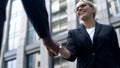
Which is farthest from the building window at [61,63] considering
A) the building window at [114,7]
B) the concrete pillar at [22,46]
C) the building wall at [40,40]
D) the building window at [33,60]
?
the building window at [114,7]

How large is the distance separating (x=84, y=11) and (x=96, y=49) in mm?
417

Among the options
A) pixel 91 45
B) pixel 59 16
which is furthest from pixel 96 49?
pixel 59 16

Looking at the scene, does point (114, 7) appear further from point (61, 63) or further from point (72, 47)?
point (72, 47)

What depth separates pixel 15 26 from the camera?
1070 inches

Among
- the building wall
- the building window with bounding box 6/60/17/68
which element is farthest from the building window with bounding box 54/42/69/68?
the building window with bounding box 6/60/17/68

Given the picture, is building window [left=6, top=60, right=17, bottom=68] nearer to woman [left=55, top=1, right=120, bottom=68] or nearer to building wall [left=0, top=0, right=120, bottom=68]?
building wall [left=0, top=0, right=120, bottom=68]

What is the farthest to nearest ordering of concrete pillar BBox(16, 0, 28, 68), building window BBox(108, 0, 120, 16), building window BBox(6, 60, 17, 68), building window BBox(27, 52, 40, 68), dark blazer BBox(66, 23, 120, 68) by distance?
building window BBox(6, 60, 17, 68)
concrete pillar BBox(16, 0, 28, 68)
building window BBox(27, 52, 40, 68)
building window BBox(108, 0, 120, 16)
dark blazer BBox(66, 23, 120, 68)

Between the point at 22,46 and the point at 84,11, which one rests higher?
the point at 84,11

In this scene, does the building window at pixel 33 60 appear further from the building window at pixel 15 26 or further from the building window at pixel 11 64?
the building window at pixel 15 26

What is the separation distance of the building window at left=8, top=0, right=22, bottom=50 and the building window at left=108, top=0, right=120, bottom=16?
9.20m

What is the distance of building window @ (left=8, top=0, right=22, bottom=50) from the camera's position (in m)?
26.4

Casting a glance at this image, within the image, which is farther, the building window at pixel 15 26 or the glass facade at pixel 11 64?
the building window at pixel 15 26

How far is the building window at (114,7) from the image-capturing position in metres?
20.9

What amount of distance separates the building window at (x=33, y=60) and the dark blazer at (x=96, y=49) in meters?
20.3
